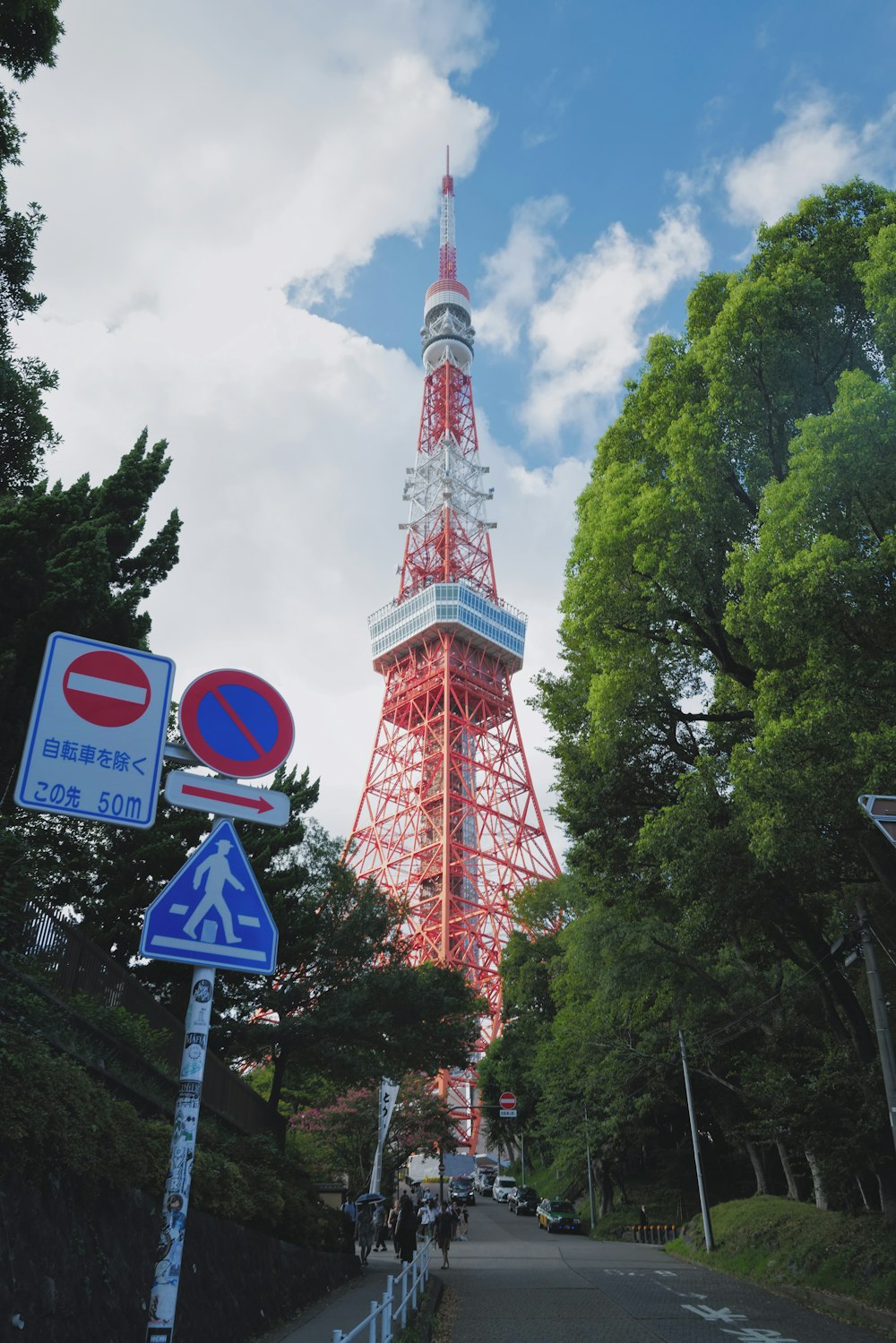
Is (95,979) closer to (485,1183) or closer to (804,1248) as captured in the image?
(804,1248)

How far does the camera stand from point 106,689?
3.29 metres

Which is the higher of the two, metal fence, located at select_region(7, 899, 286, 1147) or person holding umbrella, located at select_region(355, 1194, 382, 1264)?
metal fence, located at select_region(7, 899, 286, 1147)

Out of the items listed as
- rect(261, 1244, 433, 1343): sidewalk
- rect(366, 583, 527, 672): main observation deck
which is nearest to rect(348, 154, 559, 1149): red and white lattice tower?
rect(366, 583, 527, 672): main observation deck

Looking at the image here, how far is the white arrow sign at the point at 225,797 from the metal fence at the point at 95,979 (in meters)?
5.49

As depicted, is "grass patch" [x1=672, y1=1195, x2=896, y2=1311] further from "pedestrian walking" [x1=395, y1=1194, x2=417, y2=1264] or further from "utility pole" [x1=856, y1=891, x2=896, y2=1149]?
"pedestrian walking" [x1=395, y1=1194, x2=417, y2=1264]

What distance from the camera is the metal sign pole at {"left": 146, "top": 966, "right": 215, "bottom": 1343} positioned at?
2.78m

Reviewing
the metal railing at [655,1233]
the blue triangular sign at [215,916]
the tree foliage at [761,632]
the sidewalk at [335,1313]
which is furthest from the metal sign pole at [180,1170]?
the metal railing at [655,1233]

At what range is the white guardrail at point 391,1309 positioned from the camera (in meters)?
5.90

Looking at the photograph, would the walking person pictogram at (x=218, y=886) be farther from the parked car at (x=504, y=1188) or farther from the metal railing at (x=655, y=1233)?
the parked car at (x=504, y=1188)

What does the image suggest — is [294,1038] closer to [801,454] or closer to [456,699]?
[801,454]

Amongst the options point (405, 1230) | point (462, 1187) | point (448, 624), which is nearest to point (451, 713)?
point (448, 624)

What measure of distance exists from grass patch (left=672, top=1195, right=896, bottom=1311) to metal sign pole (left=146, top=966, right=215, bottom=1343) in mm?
11242

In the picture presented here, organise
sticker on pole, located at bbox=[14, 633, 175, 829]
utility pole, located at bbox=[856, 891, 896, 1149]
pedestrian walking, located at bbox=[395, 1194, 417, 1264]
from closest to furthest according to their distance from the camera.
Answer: sticker on pole, located at bbox=[14, 633, 175, 829], utility pole, located at bbox=[856, 891, 896, 1149], pedestrian walking, located at bbox=[395, 1194, 417, 1264]

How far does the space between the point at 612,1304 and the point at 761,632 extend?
9349 millimetres
